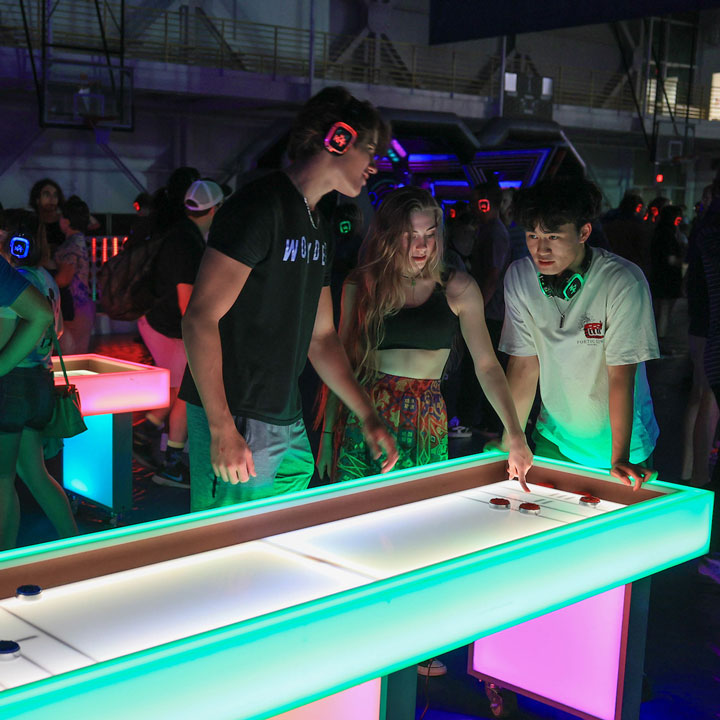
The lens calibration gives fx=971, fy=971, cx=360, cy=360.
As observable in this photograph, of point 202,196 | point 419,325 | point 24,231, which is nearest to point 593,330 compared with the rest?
point 419,325

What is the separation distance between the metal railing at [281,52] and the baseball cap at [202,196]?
731cm

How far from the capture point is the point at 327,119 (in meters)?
2.10

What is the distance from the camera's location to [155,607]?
60.1 inches

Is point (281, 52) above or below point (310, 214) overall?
above

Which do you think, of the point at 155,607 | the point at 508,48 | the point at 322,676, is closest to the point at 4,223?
the point at 155,607

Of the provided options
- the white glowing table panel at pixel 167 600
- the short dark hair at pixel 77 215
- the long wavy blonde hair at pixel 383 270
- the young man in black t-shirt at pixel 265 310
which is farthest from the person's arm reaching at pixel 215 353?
the short dark hair at pixel 77 215

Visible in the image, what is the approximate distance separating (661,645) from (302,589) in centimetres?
193

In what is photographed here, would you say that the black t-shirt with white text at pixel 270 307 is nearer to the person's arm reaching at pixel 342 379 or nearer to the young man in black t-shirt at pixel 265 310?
the young man in black t-shirt at pixel 265 310

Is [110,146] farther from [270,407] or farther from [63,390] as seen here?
[270,407]

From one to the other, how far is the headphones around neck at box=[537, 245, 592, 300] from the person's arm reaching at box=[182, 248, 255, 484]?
866 millimetres

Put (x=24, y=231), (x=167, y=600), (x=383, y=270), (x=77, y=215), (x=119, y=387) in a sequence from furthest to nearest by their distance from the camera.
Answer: (x=77, y=215), (x=119, y=387), (x=24, y=231), (x=383, y=270), (x=167, y=600)

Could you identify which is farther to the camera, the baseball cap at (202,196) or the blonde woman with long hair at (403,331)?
the baseball cap at (202,196)

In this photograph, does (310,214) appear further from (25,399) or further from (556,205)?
(25,399)

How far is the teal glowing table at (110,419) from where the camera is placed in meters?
3.96
